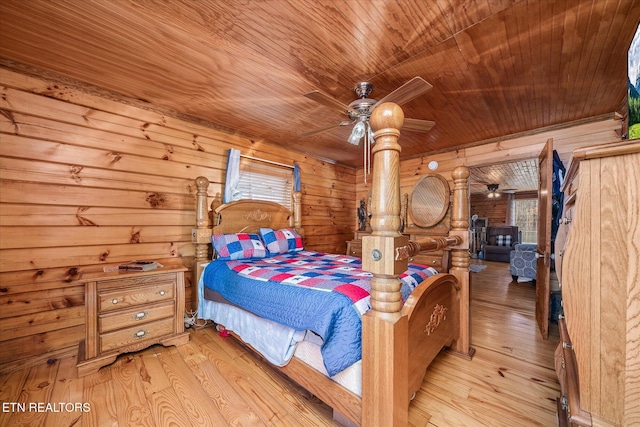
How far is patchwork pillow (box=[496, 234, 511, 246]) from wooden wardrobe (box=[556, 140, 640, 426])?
735 cm

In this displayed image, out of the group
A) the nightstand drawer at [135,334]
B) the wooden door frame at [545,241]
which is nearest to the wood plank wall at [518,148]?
the wooden door frame at [545,241]

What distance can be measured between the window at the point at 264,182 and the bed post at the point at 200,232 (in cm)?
46

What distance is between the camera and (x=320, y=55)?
1.67 meters

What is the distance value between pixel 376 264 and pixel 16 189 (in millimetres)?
2677

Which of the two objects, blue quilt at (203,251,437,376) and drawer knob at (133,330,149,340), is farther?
drawer knob at (133,330,149,340)

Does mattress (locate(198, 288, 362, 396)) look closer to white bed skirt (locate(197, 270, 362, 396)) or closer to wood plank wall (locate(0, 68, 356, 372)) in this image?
white bed skirt (locate(197, 270, 362, 396))

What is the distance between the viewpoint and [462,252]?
6.19 ft

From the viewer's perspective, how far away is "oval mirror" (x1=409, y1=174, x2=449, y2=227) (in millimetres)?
2922

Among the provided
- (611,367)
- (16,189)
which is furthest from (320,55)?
(16,189)

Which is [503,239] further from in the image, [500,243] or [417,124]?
[417,124]

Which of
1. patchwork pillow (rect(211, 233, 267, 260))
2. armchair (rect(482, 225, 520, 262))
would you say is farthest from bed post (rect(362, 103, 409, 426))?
armchair (rect(482, 225, 520, 262))

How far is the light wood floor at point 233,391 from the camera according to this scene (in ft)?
4.31

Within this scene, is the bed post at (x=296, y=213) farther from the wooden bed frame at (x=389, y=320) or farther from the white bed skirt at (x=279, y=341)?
the wooden bed frame at (x=389, y=320)

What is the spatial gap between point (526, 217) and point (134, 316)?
38.0ft
